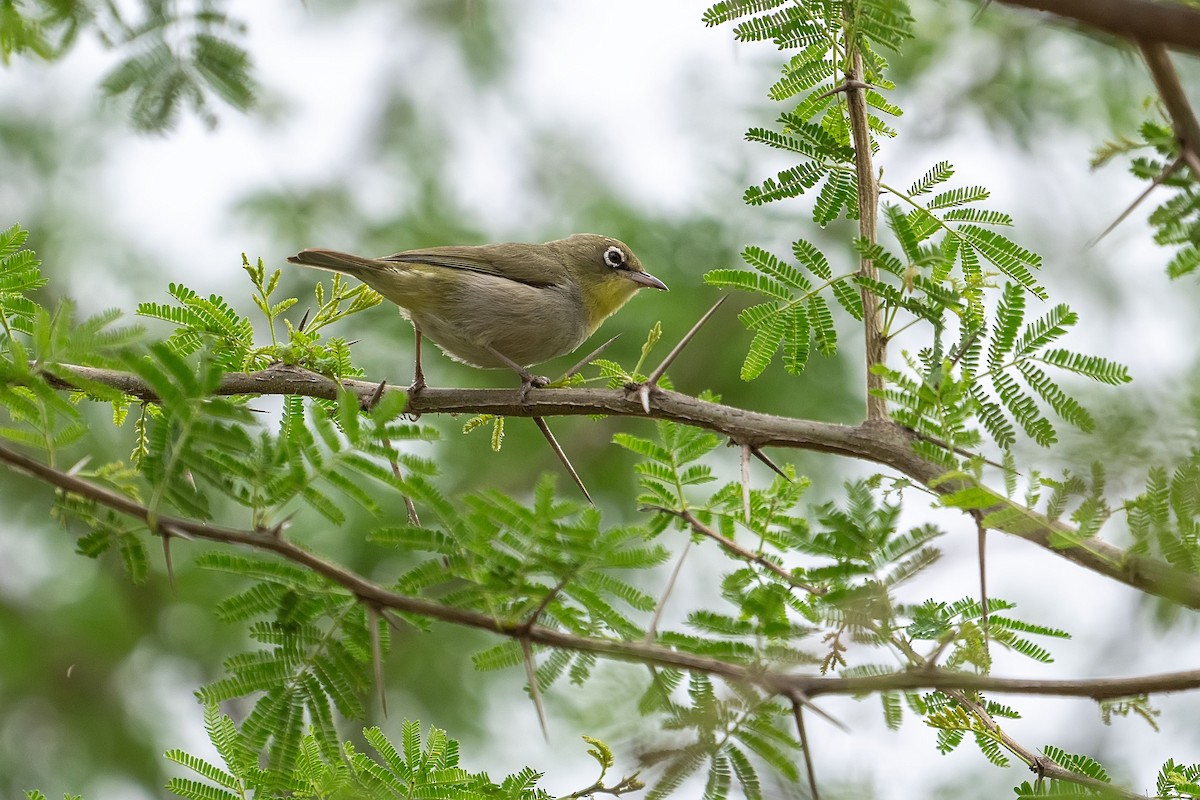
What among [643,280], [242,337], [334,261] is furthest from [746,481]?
[643,280]

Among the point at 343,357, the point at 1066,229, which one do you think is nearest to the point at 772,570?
the point at 343,357

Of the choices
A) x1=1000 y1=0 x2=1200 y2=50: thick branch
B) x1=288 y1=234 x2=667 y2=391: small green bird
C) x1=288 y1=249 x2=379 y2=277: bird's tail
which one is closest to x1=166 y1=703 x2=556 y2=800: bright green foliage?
x1=288 y1=234 x2=667 y2=391: small green bird

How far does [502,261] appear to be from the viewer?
274 inches

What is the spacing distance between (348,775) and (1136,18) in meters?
3.17

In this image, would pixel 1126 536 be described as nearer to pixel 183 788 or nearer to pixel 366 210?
pixel 183 788

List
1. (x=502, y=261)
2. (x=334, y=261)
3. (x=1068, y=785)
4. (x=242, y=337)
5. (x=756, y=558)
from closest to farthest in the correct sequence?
(x=1068, y=785), (x=756, y=558), (x=242, y=337), (x=334, y=261), (x=502, y=261)

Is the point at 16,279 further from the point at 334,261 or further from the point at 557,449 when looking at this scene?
the point at 557,449

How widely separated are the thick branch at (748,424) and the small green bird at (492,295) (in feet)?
4.38

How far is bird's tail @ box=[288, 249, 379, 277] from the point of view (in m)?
5.84

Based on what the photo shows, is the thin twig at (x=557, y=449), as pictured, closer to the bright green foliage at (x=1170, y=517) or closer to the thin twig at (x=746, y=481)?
the thin twig at (x=746, y=481)

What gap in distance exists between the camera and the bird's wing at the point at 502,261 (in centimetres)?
667

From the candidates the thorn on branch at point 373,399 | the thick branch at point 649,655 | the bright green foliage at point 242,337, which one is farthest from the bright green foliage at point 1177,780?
the bright green foliage at point 242,337

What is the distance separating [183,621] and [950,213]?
8.90 m

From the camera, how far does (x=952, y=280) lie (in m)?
4.07
